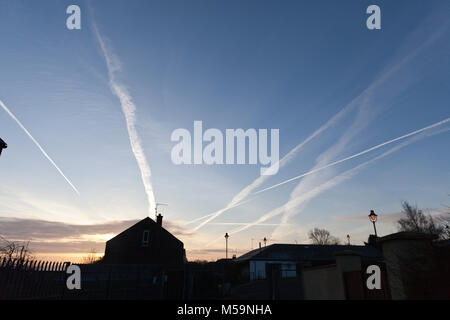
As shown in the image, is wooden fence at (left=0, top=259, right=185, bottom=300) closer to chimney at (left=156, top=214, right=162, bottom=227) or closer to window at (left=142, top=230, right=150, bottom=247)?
window at (left=142, top=230, right=150, bottom=247)

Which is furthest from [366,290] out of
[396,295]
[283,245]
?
[283,245]

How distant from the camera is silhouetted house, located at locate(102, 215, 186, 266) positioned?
111ft

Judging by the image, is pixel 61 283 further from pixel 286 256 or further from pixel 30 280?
pixel 286 256

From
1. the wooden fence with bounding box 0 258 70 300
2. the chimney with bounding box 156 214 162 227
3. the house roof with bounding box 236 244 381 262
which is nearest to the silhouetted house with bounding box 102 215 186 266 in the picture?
the chimney with bounding box 156 214 162 227

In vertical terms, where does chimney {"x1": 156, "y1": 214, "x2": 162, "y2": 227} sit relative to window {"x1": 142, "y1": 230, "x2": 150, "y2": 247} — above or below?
above

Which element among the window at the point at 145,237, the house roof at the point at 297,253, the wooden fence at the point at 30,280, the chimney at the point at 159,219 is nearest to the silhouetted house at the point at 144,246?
the window at the point at 145,237

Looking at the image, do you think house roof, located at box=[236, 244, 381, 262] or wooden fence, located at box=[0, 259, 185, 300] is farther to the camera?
house roof, located at box=[236, 244, 381, 262]

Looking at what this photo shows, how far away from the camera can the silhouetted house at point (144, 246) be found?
111 ft

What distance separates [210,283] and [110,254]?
47.1 ft

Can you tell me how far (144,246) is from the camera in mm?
34000

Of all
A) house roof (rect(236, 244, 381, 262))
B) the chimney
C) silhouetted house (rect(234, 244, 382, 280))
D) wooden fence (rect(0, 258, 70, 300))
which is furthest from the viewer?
house roof (rect(236, 244, 381, 262))

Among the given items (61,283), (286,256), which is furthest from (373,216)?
(286,256)
